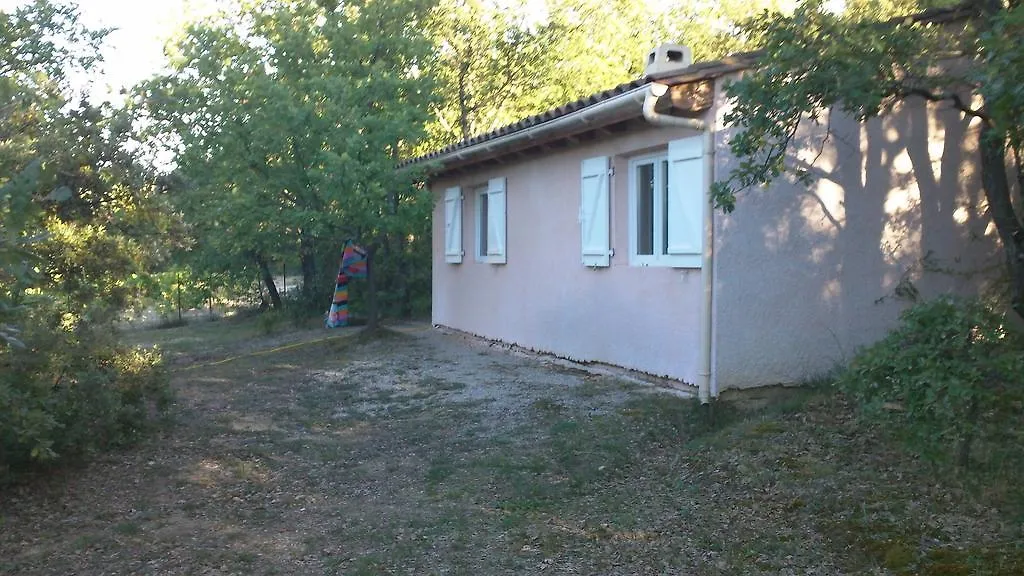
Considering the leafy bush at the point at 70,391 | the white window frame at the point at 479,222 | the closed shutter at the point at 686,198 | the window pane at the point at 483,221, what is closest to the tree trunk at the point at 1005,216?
the closed shutter at the point at 686,198

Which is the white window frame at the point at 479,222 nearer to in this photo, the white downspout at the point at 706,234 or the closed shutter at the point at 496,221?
the closed shutter at the point at 496,221

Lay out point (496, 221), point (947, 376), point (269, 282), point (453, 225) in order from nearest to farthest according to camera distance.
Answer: point (947, 376) < point (496, 221) < point (453, 225) < point (269, 282)

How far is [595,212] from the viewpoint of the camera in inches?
362

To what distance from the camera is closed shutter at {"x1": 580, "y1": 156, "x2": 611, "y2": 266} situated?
29.6 feet

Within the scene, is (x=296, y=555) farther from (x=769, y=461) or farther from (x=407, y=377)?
(x=407, y=377)

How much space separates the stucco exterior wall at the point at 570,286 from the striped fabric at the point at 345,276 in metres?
2.39

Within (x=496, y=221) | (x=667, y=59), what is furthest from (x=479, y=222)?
(x=667, y=59)

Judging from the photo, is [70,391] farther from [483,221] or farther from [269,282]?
[269,282]

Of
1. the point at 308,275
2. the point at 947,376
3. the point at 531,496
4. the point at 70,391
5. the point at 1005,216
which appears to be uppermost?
the point at 1005,216

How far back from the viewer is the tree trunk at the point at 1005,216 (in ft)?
22.0

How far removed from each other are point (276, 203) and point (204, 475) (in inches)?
309

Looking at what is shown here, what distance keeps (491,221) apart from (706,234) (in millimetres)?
4953

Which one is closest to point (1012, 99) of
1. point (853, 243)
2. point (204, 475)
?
point (853, 243)

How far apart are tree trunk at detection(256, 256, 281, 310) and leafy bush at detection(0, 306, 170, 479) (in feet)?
41.0
